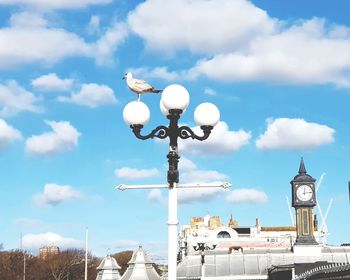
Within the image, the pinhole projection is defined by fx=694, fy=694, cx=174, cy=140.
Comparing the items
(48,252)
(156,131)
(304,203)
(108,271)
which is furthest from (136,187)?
(48,252)

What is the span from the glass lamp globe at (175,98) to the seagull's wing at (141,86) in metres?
0.85

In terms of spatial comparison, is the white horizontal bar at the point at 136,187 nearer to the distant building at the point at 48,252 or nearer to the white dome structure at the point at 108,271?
the white dome structure at the point at 108,271

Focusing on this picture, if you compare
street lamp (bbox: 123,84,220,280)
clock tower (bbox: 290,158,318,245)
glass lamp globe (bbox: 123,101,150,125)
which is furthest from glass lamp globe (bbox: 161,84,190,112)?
clock tower (bbox: 290,158,318,245)

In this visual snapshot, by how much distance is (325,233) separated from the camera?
3681 inches

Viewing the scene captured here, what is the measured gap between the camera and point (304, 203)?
46750 millimetres

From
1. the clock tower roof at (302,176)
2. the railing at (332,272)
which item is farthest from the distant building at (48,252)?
the railing at (332,272)

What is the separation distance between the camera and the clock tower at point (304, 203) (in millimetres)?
46688

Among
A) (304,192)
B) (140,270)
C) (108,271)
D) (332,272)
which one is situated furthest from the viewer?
(304,192)

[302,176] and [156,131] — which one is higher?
[302,176]

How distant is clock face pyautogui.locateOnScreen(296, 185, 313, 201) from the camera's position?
153ft

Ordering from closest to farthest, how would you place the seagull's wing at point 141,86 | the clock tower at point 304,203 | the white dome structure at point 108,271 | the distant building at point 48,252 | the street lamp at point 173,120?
the street lamp at point 173,120 < the seagull's wing at point 141,86 < the white dome structure at point 108,271 < the clock tower at point 304,203 < the distant building at point 48,252

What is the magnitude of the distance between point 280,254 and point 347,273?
1172 inches

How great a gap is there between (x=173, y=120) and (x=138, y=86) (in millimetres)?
1155

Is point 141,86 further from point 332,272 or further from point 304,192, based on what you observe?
point 304,192
